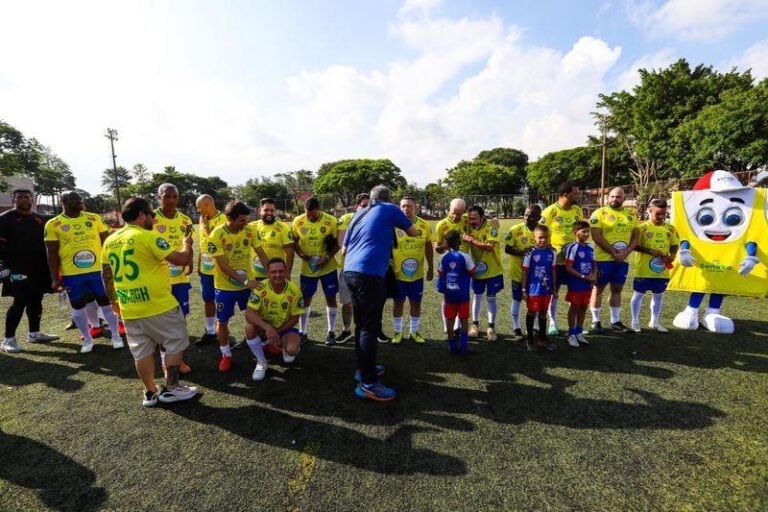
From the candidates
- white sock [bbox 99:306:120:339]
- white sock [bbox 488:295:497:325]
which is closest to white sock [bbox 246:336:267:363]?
white sock [bbox 99:306:120:339]

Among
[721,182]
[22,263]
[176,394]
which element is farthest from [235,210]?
[721,182]

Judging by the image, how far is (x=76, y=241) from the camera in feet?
15.9

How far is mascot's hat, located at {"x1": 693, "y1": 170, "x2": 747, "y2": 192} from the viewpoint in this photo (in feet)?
16.8

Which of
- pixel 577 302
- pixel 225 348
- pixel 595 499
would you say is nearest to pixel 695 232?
pixel 577 302

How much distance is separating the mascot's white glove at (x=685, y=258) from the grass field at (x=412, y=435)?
1.19 metres

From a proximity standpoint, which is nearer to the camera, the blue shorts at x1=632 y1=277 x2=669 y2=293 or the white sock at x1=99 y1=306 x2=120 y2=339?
the white sock at x1=99 y1=306 x2=120 y2=339

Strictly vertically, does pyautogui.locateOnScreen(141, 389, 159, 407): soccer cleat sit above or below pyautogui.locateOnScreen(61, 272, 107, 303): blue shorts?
below

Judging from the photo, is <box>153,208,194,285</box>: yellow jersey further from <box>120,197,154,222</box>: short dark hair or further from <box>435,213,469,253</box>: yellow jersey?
<box>435,213,469,253</box>: yellow jersey

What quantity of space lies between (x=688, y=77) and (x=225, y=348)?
33.9 meters

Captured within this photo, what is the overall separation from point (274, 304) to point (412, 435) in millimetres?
2166

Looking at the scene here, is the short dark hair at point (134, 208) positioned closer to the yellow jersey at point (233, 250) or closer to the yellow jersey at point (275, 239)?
the yellow jersey at point (233, 250)

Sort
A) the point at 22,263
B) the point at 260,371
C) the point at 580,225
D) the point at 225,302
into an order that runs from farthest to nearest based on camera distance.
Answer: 1. the point at 22,263
2. the point at 580,225
3. the point at 225,302
4. the point at 260,371

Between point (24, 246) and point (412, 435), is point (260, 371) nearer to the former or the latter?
point (412, 435)

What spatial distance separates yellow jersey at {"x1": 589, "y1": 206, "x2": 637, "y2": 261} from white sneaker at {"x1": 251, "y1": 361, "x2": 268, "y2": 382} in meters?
4.88
